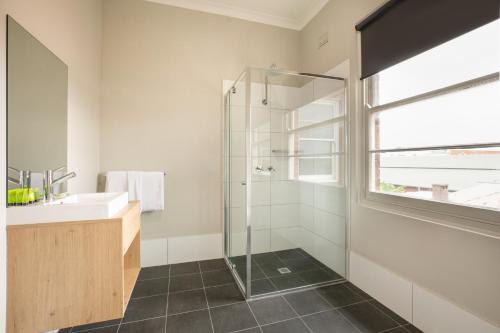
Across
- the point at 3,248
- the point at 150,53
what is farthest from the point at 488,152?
the point at 150,53

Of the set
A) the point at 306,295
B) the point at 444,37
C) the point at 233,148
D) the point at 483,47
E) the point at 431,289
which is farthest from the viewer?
the point at 233,148

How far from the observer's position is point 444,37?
4.11 ft

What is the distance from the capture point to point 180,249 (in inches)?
92.9

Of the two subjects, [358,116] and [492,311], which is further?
[358,116]

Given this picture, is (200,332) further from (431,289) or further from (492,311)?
(492,311)

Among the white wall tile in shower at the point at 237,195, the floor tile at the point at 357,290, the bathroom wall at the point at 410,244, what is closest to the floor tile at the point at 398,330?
the bathroom wall at the point at 410,244

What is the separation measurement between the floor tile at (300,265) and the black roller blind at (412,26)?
1.67m

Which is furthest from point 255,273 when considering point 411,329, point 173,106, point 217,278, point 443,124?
point 173,106

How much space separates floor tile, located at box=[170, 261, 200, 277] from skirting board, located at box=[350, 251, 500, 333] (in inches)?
56.4

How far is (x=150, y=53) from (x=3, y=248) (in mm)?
1932

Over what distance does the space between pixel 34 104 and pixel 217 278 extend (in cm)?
180

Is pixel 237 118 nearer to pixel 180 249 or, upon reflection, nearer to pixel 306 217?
pixel 306 217

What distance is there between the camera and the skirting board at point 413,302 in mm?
1196

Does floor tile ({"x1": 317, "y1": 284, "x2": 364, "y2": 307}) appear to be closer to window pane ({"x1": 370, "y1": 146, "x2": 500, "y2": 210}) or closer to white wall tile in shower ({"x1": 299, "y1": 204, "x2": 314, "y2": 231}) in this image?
white wall tile in shower ({"x1": 299, "y1": 204, "x2": 314, "y2": 231})
